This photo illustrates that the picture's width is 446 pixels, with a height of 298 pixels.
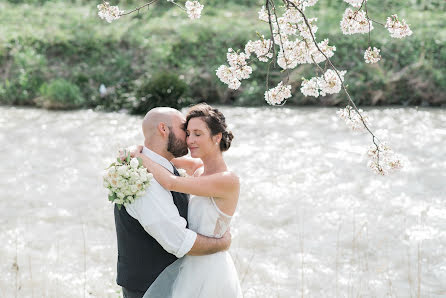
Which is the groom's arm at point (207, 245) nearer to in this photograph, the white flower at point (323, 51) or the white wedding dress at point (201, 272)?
the white wedding dress at point (201, 272)

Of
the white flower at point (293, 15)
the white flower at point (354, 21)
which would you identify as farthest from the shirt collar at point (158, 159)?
the white flower at point (354, 21)

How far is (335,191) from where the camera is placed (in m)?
8.53

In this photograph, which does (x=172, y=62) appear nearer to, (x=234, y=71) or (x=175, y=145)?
(x=234, y=71)

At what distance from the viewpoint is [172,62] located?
46.6 ft

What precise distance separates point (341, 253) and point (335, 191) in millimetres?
1754

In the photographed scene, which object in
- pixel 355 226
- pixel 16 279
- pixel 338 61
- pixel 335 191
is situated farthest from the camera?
pixel 338 61

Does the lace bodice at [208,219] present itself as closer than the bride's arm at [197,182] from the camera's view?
No

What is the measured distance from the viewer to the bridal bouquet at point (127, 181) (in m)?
3.21

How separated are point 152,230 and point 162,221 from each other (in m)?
0.07

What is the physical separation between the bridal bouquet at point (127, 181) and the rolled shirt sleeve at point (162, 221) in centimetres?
5

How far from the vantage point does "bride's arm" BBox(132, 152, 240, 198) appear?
10.9 ft

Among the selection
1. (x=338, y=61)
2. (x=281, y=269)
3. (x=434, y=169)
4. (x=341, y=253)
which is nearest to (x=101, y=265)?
(x=281, y=269)

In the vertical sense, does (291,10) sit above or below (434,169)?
above

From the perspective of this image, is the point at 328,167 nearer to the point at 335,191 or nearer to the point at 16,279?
the point at 335,191
